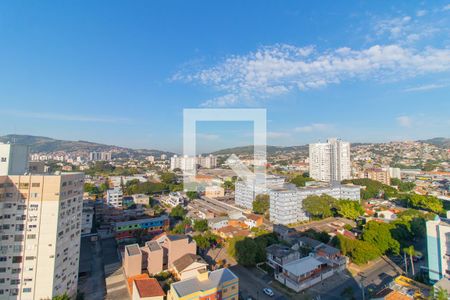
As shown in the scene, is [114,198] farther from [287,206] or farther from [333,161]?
[333,161]

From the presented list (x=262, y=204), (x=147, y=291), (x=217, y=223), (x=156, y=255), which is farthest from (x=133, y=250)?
(x=262, y=204)

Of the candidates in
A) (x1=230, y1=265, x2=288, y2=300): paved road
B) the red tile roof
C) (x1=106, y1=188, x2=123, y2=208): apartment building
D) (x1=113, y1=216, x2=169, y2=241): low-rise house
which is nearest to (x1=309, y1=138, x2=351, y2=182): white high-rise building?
(x1=113, y1=216, x2=169, y2=241): low-rise house

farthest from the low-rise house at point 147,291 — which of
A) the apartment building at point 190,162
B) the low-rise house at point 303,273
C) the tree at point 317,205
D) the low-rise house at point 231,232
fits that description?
the apartment building at point 190,162

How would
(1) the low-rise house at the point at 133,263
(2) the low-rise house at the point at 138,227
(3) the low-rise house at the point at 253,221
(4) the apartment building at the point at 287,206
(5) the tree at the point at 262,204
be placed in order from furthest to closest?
(5) the tree at the point at 262,204 < (4) the apartment building at the point at 287,206 < (3) the low-rise house at the point at 253,221 < (2) the low-rise house at the point at 138,227 < (1) the low-rise house at the point at 133,263

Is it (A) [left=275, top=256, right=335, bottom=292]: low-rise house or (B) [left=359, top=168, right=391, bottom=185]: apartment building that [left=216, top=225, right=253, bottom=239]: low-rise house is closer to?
(A) [left=275, top=256, right=335, bottom=292]: low-rise house

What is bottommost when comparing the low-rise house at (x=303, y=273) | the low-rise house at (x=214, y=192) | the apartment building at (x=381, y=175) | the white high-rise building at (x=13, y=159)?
the low-rise house at (x=303, y=273)

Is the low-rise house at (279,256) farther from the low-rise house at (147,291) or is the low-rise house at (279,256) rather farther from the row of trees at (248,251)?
the low-rise house at (147,291)
